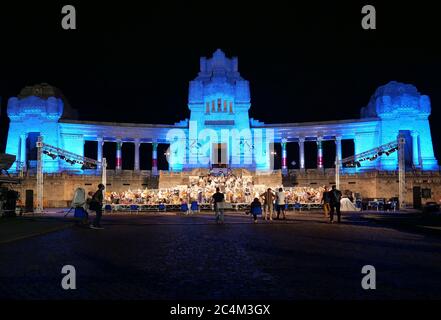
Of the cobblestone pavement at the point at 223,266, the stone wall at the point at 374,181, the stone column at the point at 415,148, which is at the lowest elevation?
the cobblestone pavement at the point at 223,266

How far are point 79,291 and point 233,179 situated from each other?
40647 mm

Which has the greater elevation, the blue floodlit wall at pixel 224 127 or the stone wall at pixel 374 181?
the blue floodlit wall at pixel 224 127

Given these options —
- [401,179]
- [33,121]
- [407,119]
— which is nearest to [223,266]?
[401,179]

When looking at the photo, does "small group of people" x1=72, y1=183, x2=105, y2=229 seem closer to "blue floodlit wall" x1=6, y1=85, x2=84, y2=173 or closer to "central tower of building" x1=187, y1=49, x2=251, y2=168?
"blue floodlit wall" x1=6, y1=85, x2=84, y2=173

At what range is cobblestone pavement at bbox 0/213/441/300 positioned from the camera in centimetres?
777

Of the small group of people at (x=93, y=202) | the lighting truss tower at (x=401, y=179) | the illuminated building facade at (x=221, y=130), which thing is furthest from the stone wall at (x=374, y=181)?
the small group of people at (x=93, y=202)

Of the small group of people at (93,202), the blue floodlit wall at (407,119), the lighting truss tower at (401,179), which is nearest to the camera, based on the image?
the small group of people at (93,202)

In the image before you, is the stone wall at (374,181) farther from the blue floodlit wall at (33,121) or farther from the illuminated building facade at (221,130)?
the blue floodlit wall at (33,121)

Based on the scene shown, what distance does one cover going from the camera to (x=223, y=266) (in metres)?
10.5

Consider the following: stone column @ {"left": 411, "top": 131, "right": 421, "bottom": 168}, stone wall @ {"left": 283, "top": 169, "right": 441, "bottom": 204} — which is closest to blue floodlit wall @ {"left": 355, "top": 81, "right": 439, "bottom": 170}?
stone column @ {"left": 411, "top": 131, "right": 421, "bottom": 168}

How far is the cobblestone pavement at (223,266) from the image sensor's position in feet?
25.5

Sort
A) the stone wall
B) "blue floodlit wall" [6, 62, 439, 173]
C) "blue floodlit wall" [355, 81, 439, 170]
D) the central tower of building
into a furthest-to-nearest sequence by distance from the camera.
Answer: the central tower of building → "blue floodlit wall" [6, 62, 439, 173] → "blue floodlit wall" [355, 81, 439, 170] → the stone wall

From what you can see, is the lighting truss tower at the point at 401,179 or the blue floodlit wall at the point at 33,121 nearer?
the lighting truss tower at the point at 401,179
